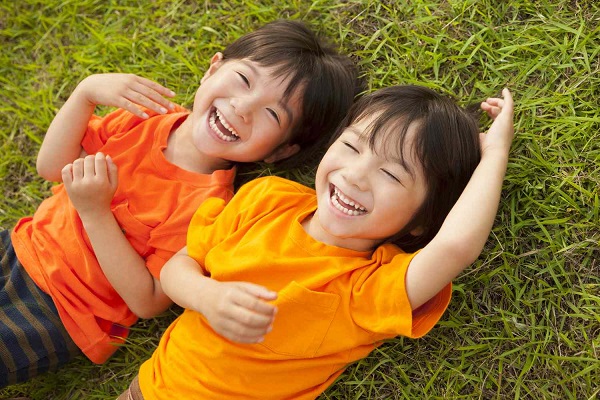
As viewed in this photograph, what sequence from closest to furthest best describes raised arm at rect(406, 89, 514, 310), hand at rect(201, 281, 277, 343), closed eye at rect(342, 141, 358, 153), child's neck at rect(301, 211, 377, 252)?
hand at rect(201, 281, 277, 343) < raised arm at rect(406, 89, 514, 310) < closed eye at rect(342, 141, 358, 153) < child's neck at rect(301, 211, 377, 252)

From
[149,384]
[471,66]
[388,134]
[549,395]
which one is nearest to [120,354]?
[149,384]

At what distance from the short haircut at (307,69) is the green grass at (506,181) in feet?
0.56

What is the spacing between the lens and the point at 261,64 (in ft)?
8.33

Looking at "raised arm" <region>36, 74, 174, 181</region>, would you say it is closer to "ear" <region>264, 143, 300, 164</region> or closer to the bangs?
"ear" <region>264, 143, 300, 164</region>

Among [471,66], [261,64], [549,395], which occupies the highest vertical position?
[261,64]

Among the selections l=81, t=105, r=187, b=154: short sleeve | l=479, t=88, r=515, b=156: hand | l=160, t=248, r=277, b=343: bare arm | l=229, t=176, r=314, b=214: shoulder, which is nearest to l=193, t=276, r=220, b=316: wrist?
l=160, t=248, r=277, b=343: bare arm

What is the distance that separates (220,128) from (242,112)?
0.16 m

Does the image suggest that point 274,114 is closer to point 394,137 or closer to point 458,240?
point 394,137

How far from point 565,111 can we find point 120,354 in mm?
2037

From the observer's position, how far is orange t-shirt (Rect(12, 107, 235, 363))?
2.56 m

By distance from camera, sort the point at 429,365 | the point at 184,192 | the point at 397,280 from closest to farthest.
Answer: the point at 397,280 → the point at 429,365 → the point at 184,192

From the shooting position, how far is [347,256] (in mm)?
2283

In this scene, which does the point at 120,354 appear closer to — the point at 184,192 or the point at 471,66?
the point at 184,192

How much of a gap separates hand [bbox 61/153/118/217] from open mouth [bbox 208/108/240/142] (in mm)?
407
